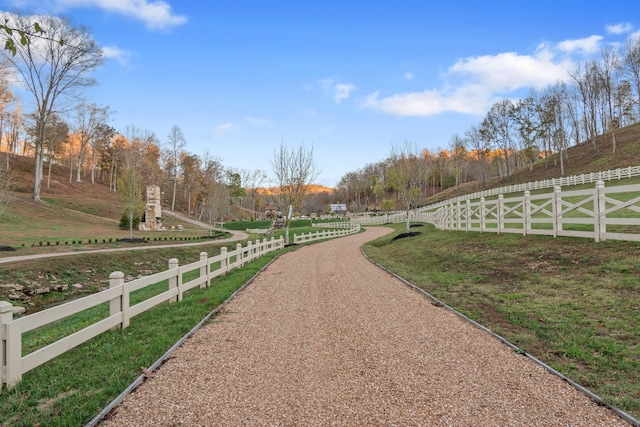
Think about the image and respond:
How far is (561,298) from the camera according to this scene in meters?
7.12

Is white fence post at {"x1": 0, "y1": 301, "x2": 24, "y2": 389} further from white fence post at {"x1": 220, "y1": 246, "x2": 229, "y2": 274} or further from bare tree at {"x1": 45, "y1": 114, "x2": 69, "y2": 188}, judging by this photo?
bare tree at {"x1": 45, "y1": 114, "x2": 69, "y2": 188}

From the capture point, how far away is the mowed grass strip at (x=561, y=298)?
177 inches

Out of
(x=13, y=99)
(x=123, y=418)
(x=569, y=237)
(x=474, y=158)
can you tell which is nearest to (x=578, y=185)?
(x=569, y=237)

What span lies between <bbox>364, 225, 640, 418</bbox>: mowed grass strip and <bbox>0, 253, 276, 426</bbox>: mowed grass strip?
4926mm

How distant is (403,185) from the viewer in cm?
2859

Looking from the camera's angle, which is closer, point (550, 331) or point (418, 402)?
point (418, 402)

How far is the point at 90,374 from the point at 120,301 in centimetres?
206

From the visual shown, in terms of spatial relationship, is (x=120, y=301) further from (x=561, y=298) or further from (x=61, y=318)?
(x=561, y=298)

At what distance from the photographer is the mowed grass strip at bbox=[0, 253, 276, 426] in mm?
3518

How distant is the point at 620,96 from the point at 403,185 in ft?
147

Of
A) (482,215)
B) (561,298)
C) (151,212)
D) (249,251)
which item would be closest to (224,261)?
(249,251)

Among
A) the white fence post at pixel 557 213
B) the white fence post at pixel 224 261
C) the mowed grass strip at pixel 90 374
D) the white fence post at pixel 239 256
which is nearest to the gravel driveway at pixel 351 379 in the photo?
the mowed grass strip at pixel 90 374

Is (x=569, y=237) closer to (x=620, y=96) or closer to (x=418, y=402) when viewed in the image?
(x=418, y=402)

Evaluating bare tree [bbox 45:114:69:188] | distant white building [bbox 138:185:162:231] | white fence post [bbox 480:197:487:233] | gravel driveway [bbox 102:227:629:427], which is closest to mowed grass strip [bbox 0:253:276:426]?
gravel driveway [bbox 102:227:629:427]
